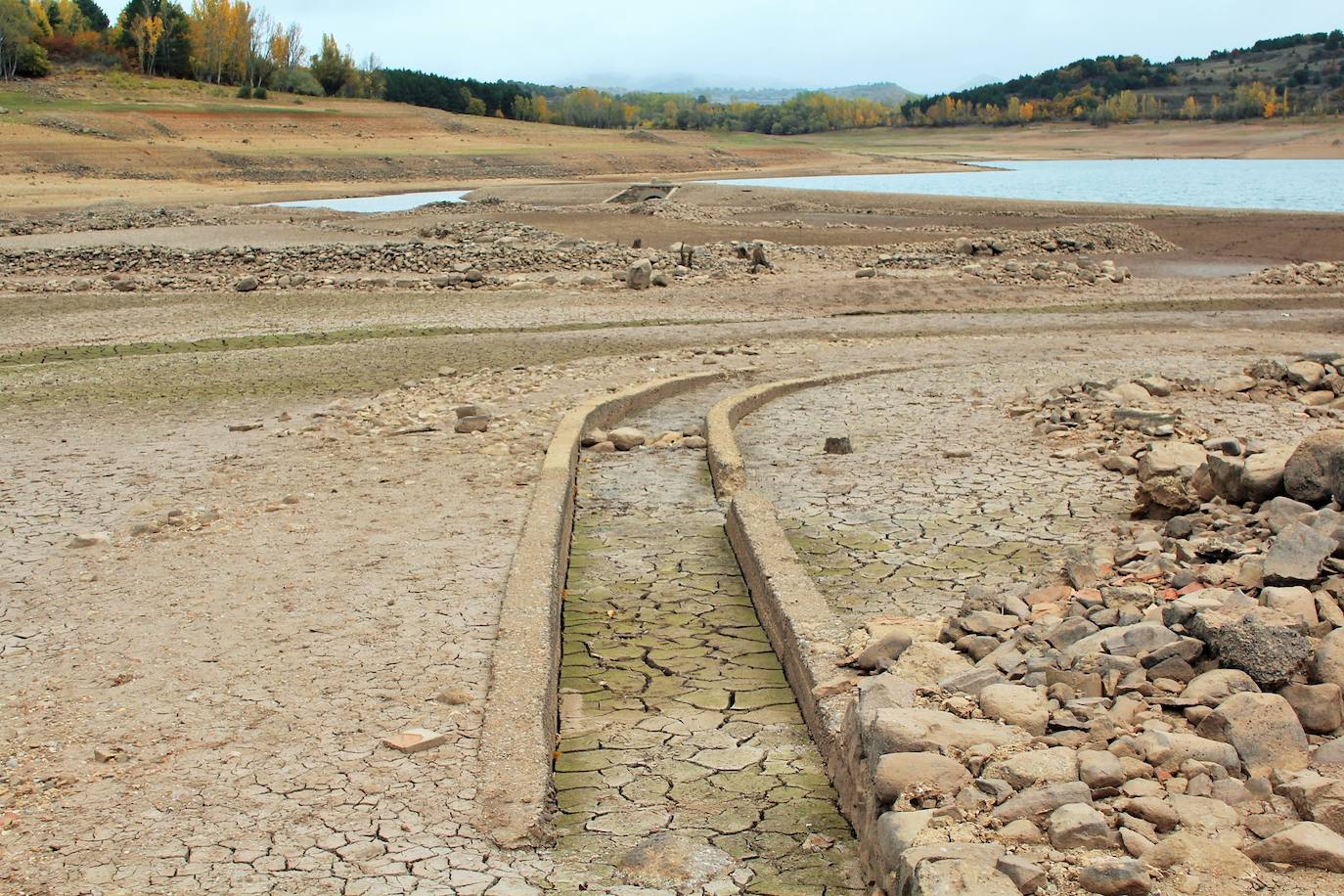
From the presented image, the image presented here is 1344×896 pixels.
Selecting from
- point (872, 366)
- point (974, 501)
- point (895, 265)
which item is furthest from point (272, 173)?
point (974, 501)

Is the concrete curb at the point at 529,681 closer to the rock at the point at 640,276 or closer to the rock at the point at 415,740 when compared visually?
the rock at the point at 415,740

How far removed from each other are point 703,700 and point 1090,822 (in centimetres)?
234

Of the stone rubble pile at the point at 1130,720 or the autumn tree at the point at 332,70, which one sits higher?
the autumn tree at the point at 332,70

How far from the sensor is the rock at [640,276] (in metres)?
21.5

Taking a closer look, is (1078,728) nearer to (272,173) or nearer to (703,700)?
(703,700)

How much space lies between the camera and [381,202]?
Result: 157 feet

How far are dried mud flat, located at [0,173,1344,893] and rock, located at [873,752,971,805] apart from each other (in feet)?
1.24

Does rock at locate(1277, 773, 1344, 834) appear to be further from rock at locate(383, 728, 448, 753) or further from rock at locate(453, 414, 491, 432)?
rock at locate(453, 414, 491, 432)

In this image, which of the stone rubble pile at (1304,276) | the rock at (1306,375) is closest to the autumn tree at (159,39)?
the stone rubble pile at (1304,276)

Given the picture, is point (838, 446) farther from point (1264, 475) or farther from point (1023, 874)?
point (1023, 874)

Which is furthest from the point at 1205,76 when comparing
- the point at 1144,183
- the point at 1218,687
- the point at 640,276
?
the point at 1218,687

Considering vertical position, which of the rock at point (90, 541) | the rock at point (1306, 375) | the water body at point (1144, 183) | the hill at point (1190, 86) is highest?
the hill at point (1190, 86)

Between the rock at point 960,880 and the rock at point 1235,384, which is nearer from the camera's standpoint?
the rock at point 960,880

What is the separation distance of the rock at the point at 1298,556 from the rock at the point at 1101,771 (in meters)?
1.67
